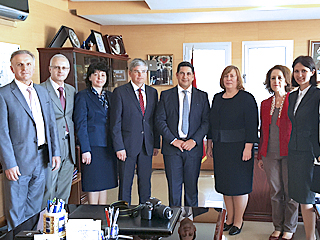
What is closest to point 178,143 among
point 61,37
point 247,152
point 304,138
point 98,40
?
point 247,152

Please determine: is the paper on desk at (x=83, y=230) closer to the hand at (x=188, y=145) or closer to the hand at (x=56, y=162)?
the hand at (x=56, y=162)

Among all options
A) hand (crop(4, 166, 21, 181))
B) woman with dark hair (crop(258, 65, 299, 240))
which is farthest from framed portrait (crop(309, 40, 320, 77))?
hand (crop(4, 166, 21, 181))

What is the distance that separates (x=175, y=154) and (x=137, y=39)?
3.86 m

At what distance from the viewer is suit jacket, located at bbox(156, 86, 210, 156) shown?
3.41m

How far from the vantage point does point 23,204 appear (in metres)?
3.06

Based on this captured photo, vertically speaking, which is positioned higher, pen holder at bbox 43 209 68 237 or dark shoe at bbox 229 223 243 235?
pen holder at bbox 43 209 68 237

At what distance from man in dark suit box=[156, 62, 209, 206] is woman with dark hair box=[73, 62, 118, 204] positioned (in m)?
0.57

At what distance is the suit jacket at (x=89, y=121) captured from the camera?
346 centimetres

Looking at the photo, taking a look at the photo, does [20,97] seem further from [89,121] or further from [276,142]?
[276,142]

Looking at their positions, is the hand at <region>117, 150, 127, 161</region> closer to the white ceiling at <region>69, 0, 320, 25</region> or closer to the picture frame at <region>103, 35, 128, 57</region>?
the white ceiling at <region>69, 0, 320, 25</region>

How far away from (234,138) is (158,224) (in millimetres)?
1521

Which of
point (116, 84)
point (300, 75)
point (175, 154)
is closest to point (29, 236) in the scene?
point (175, 154)

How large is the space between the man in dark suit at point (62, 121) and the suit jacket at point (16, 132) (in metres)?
0.35

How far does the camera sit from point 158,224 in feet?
6.72
